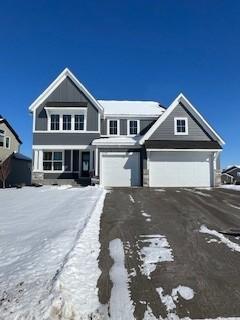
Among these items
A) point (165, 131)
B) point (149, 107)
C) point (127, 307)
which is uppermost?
point (149, 107)

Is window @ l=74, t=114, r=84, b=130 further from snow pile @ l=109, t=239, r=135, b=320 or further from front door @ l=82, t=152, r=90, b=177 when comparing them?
snow pile @ l=109, t=239, r=135, b=320

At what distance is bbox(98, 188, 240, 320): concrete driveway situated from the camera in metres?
3.66

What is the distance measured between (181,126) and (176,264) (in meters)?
18.0

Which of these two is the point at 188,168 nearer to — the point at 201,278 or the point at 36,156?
the point at 36,156

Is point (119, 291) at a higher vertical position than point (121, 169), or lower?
lower

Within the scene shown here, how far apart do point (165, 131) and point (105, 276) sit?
18119 mm

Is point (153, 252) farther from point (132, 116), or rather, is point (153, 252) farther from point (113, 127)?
point (132, 116)

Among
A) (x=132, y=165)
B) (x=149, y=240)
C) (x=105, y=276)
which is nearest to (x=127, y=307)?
(x=105, y=276)

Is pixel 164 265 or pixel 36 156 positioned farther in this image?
pixel 36 156

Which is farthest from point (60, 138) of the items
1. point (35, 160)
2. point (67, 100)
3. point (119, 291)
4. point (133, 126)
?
point (119, 291)

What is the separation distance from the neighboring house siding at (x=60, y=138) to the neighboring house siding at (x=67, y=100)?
2.00 feet

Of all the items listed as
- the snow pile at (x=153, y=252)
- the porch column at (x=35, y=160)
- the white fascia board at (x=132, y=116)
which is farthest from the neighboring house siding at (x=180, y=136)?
the snow pile at (x=153, y=252)

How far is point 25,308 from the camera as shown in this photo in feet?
10.9

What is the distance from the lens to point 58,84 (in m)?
23.3
